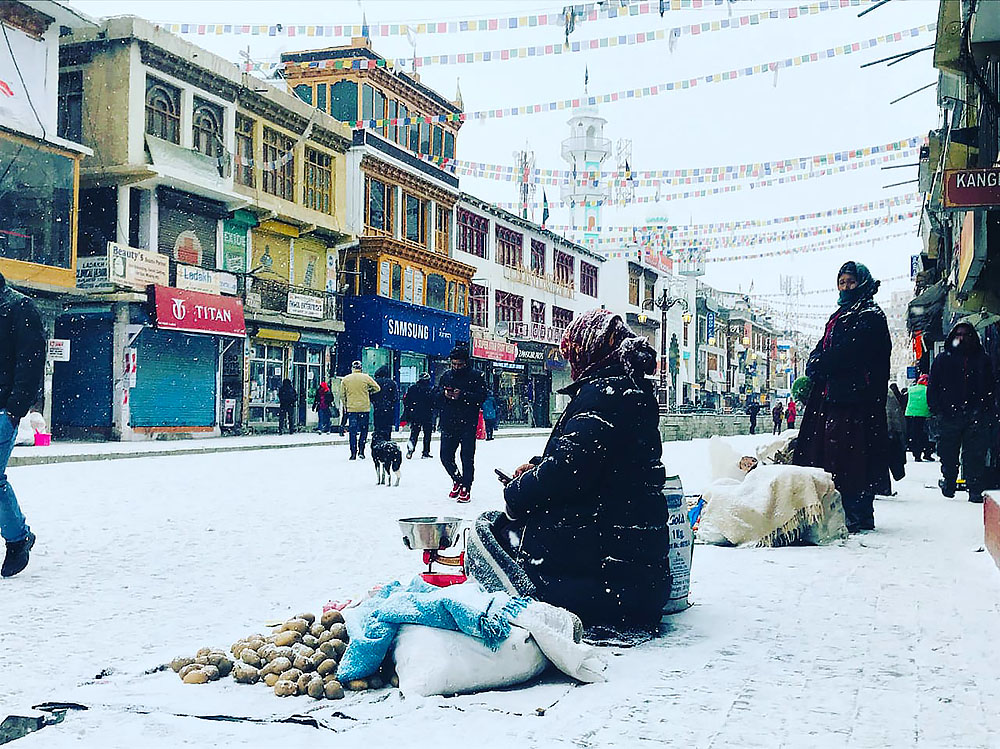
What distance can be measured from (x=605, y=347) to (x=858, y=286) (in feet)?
13.9

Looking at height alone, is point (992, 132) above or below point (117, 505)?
above

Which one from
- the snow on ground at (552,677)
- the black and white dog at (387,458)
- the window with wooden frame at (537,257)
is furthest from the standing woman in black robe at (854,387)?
the window with wooden frame at (537,257)

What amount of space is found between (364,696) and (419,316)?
109 ft

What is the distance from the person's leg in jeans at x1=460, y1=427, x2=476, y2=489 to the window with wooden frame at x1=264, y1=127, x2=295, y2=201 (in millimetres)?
19784

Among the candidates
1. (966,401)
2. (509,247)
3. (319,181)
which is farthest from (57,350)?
(509,247)

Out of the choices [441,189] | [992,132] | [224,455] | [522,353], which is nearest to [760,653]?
[992,132]

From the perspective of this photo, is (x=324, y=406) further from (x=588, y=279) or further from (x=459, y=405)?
(x=588, y=279)

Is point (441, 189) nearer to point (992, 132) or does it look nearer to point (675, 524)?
point (992, 132)

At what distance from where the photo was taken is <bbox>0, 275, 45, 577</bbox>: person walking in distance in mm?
5785

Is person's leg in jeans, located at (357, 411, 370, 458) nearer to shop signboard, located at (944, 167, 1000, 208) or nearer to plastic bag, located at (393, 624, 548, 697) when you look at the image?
shop signboard, located at (944, 167, 1000, 208)

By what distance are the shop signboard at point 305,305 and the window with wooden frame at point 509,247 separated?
16.3 m

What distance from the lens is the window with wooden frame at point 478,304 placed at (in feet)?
143

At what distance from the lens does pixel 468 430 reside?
36.5 feet

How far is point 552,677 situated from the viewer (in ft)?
12.5
